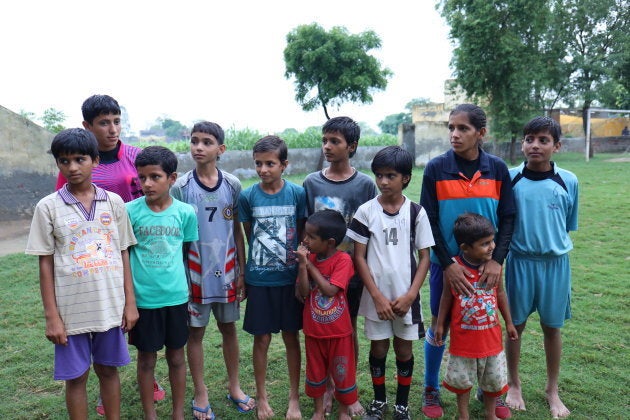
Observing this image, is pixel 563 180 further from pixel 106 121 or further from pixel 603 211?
pixel 603 211

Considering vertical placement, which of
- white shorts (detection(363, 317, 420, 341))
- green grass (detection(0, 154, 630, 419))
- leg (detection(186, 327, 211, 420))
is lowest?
green grass (detection(0, 154, 630, 419))

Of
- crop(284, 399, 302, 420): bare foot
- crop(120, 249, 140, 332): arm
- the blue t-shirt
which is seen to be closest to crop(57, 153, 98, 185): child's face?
crop(120, 249, 140, 332): arm

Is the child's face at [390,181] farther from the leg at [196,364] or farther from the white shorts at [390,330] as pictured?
the leg at [196,364]

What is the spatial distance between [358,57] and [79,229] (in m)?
17.7

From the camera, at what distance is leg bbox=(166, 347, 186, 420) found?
270 centimetres

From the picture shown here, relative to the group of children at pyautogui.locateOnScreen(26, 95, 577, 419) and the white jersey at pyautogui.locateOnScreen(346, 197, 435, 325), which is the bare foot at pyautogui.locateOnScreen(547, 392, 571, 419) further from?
the white jersey at pyautogui.locateOnScreen(346, 197, 435, 325)

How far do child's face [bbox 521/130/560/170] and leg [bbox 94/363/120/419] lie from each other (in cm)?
251

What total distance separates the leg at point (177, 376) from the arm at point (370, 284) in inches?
41.9

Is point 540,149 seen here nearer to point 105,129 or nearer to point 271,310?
point 271,310

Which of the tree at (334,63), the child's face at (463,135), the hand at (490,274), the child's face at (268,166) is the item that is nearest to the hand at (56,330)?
the child's face at (268,166)

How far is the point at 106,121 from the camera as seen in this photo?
2867 millimetres

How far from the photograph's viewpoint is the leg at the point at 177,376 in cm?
270

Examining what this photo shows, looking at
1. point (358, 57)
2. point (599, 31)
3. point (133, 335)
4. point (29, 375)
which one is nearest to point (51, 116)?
point (358, 57)

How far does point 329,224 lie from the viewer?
8.56ft
